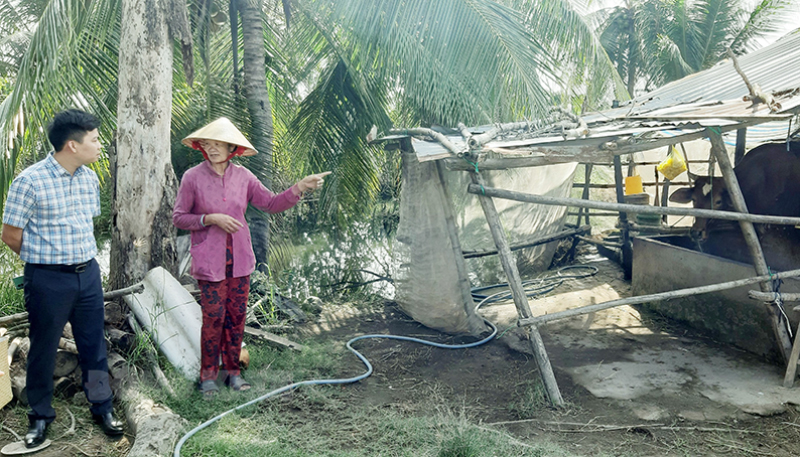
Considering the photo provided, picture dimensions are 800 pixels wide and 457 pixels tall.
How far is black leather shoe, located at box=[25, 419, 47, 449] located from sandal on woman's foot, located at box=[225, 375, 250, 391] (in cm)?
116

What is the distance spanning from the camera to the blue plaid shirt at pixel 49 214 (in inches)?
120

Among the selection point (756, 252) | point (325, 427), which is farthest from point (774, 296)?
point (325, 427)

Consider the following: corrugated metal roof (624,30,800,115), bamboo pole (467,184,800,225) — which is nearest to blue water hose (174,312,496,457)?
bamboo pole (467,184,800,225)

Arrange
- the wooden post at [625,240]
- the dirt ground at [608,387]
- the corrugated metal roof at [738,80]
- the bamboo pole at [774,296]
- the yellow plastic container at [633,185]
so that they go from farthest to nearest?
the yellow plastic container at [633,185]
the wooden post at [625,240]
the corrugated metal roof at [738,80]
the bamboo pole at [774,296]
the dirt ground at [608,387]

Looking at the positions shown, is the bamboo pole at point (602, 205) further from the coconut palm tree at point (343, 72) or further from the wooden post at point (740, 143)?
the wooden post at point (740, 143)

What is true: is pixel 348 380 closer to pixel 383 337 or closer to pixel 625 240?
pixel 383 337

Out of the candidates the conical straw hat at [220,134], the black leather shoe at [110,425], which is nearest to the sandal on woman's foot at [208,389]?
the black leather shoe at [110,425]

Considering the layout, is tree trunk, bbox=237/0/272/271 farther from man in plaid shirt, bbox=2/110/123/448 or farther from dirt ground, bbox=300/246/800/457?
man in plaid shirt, bbox=2/110/123/448

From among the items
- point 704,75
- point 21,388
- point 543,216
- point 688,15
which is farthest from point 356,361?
point 688,15

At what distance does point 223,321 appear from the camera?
3.98 m

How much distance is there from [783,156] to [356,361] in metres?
4.57

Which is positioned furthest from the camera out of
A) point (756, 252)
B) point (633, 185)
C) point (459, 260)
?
point (633, 185)

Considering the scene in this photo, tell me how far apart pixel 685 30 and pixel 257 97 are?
1294 cm

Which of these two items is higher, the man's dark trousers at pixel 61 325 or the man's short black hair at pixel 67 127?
the man's short black hair at pixel 67 127
